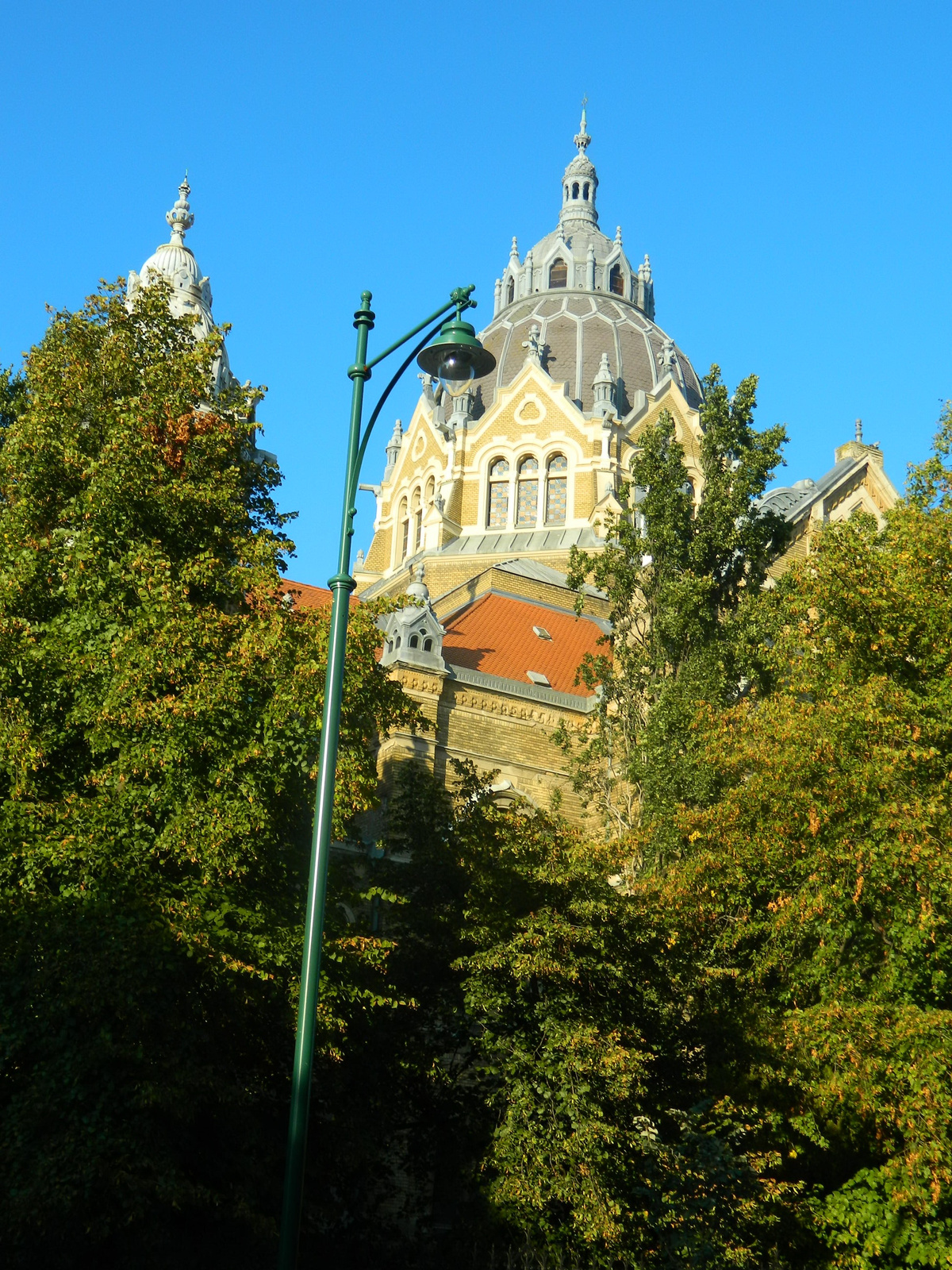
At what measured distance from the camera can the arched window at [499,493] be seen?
4894cm

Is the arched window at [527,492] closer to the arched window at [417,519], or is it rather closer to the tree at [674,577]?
the arched window at [417,519]

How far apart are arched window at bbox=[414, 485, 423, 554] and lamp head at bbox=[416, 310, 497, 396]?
127 feet

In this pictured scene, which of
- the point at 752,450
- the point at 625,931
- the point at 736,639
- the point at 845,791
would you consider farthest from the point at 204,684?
the point at 752,450

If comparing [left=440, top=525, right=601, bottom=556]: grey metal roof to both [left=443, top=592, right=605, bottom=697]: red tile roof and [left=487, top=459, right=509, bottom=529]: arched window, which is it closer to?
[left=487, top=459, right=509, bottom=529]: arched window

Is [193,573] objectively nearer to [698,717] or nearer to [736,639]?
[698,717]

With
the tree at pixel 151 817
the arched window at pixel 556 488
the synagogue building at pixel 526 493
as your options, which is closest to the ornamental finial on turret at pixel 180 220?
the synagogue building at pixel 526 493

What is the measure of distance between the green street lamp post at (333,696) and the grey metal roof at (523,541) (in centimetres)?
3384

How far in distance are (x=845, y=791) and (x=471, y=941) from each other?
518 cm

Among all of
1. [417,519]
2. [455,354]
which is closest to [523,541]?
[417,519]

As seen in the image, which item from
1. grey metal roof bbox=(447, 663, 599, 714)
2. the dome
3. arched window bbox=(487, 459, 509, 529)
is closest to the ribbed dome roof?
the dome

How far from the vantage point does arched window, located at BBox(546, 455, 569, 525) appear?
48062 mm

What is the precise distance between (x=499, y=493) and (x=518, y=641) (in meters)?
15.3

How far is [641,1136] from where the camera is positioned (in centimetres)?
1602

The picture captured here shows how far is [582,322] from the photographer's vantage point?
56812 mm
